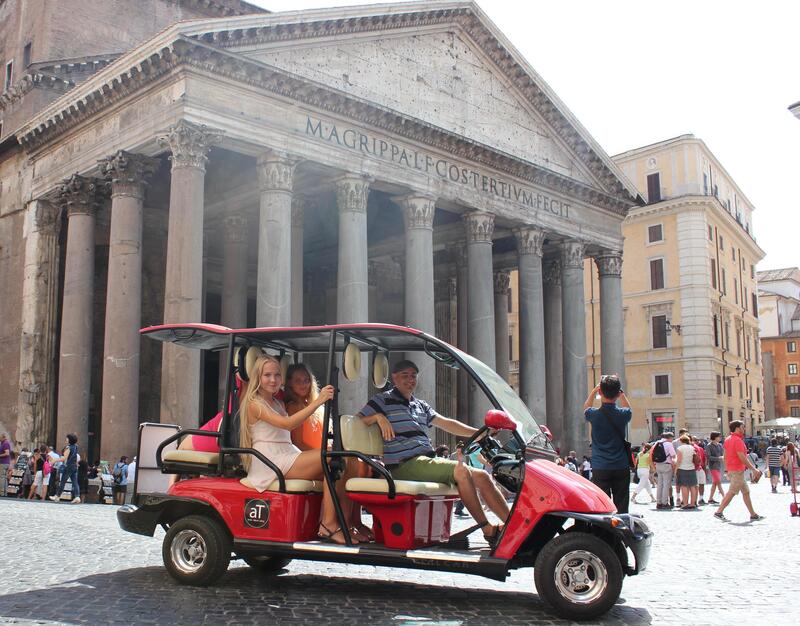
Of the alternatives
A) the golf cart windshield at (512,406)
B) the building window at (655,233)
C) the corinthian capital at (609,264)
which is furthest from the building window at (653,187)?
the golf cart windshield at (512,406)

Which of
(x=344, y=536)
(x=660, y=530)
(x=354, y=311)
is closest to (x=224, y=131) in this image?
(x=354, y=311)

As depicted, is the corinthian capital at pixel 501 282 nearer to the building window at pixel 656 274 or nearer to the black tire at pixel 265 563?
the building window at pixel 656 274

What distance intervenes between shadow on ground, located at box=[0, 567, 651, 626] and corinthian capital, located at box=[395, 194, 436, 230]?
48.7 ft

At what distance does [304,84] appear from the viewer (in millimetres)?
18672

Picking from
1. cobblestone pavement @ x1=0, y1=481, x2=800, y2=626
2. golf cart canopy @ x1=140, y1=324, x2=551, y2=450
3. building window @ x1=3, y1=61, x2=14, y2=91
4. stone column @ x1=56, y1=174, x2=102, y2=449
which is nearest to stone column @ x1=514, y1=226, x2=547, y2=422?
stone column @ x1=56, y1=174, x2=102, y2=449

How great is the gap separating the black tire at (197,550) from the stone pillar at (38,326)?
1553 centimetres

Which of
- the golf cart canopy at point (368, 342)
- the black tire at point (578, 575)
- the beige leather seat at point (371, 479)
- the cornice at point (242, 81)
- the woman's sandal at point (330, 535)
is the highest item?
the cornice at point (242, 81)

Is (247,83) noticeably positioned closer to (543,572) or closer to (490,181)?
(490,181)

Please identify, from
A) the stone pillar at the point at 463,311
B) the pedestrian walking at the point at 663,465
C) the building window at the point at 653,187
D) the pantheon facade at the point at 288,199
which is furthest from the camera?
the building window at the point at 653,187

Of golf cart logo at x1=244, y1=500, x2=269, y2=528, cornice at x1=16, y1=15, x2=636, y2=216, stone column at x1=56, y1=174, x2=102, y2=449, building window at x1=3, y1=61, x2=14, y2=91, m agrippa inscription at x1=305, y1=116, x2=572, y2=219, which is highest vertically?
building window at x1=3, y1=61, x2=14, y2=91

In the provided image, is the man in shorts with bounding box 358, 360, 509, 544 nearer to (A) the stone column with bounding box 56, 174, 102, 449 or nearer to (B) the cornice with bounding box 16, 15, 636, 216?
(B) the cornice with bounding box 16, 15, 636, 216

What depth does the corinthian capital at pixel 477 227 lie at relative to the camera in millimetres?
23141

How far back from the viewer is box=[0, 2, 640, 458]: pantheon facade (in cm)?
1745

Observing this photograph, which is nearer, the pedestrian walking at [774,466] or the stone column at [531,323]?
the pedestrian walking at [774,466]
